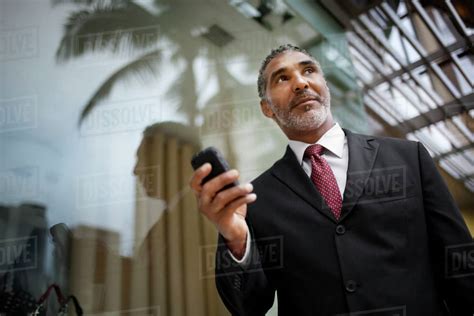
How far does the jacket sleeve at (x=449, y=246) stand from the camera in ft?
2.61

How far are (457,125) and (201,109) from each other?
4.24ft

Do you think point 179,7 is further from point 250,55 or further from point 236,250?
point 236,250

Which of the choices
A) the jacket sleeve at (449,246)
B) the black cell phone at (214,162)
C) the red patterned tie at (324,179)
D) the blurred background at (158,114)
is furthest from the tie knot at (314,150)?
the blurred background at (158,114)

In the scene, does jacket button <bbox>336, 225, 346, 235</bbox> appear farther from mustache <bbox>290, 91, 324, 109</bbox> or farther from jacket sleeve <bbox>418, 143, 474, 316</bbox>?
mustache <bbox>290, 91, 324, 109</bbox>

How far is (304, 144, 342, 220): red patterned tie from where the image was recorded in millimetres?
875

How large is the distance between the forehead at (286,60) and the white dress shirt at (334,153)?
214 mm

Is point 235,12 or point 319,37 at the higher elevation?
point 235,12

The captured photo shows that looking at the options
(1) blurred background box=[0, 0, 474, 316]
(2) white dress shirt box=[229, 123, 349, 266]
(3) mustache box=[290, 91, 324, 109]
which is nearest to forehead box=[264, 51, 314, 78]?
(3) mustache box=[290, 91, 324, 109]

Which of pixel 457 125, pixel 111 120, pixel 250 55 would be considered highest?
pixel 250 55

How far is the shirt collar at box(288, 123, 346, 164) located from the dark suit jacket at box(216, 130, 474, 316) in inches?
1.9

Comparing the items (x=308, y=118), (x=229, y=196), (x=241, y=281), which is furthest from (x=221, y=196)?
(x=308, y=118)

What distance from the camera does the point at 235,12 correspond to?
8.10 ft

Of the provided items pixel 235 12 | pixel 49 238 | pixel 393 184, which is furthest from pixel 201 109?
pixel 393 184

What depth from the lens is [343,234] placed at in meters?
0.83
